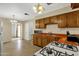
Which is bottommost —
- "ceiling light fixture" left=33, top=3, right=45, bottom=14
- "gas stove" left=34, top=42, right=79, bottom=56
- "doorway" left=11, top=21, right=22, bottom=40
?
"gas stove" left=34, top=42, right=79, bottom=56

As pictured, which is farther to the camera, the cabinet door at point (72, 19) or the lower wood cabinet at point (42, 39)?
the cabinet door at point (72, 19)

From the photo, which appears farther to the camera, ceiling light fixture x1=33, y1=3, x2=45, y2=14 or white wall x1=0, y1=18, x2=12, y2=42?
white wall x1=0, y1=18, x2=12, y2=42

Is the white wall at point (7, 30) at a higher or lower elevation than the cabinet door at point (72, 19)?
lower

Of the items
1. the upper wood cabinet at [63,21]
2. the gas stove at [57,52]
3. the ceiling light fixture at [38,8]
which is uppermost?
the ceiling light fixture at [38,8]

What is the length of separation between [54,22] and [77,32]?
25.2 inches

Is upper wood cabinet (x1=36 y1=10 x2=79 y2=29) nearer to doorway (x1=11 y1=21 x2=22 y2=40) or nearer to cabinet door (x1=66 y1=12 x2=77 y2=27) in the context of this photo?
cabinet door (x1=66 y1=12 x2=77 y2=27)

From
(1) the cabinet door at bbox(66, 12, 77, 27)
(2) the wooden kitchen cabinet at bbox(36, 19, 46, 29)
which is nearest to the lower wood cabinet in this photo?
(2) the wooden kitchen cabinet at bbox(36, 19, 46, 29)

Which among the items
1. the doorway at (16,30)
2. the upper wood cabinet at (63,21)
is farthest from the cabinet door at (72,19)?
the doorway at (16,30)

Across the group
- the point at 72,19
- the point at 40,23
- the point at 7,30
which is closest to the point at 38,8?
the point at 40,23

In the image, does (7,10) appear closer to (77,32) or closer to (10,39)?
(10,39)

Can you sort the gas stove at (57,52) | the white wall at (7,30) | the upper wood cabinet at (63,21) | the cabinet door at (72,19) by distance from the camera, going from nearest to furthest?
1. the gas stove at (57,52)
2. the white wall at (7,30)
3. the upper wood cabinet at (63,21)
4. the cabinet door at (72,19)

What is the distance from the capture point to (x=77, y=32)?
2.13 meters

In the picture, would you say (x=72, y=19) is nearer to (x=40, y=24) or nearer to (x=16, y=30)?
(x=40, y=24)

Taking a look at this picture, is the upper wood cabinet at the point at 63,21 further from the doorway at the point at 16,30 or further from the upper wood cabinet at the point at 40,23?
the doorway at the point at 16,30
